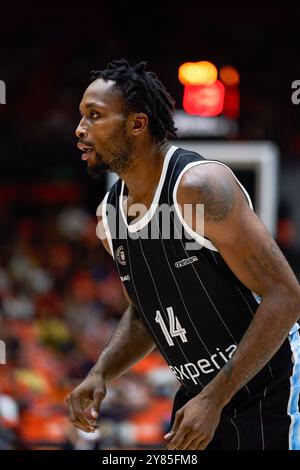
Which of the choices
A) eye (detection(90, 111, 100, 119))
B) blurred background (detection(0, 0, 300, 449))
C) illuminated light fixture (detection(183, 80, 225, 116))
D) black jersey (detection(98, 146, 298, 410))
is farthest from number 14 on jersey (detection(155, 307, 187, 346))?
illuminated light fixture (detection(183, 80, 225, 116))

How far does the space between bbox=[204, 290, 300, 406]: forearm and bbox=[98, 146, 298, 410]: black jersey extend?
0.24m

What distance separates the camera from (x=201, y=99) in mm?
8586

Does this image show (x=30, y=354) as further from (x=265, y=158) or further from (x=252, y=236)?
(x=252, y=236)

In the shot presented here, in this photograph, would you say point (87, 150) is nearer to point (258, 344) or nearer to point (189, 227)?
point (189, 227)

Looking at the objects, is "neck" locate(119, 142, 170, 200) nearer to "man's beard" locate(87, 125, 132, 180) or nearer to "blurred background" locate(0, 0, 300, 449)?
"man's beard" locate(87, 125, 132, 180)

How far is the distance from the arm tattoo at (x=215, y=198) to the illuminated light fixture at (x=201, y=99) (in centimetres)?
551

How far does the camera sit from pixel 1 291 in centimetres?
959

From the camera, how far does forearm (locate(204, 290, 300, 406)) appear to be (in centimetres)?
302

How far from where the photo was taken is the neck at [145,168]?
11.1ft

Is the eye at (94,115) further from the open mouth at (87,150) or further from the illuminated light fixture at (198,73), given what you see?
the illuminated light fixture at (198,73)

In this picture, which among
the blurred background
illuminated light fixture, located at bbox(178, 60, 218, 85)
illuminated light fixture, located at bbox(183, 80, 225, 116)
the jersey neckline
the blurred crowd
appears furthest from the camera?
illuminated light fixture, located at bbox(178, 60, 218, 85)

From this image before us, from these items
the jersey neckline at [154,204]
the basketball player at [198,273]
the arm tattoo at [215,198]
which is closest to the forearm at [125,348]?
the basketball player at [198,273]

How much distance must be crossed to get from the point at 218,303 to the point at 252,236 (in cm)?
32

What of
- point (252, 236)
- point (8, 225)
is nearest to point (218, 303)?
point (252, 236)
